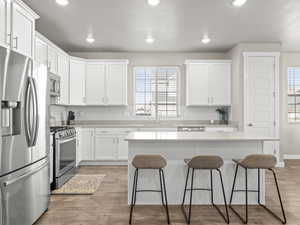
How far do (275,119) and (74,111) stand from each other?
4.76 m

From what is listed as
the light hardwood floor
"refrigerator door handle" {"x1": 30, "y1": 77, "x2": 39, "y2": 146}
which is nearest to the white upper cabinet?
"refrigerator door handle" {"x1": 30, "y1": 77, "x2": 39, "y2": 146}

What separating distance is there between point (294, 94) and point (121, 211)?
570cm

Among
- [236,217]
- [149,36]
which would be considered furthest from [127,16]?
[236,217]

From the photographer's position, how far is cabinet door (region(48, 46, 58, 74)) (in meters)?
4.50

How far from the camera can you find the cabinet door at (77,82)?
552 centimetres

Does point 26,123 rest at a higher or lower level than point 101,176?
higher

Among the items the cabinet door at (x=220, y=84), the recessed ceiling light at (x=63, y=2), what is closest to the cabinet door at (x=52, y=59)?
the recessed ceiling light at (x=63, y=2)

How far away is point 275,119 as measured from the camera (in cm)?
537

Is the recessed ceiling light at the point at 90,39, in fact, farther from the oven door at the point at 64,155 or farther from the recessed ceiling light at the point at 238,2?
the recessed ceiling light at the point at 238,2

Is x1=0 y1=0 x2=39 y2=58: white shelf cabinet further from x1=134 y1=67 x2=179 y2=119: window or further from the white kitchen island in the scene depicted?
x1=134 y1=67 x2=179 y2=119: window

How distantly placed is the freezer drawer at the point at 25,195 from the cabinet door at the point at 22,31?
1460 mm

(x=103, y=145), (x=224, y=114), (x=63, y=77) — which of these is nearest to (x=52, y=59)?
(x=63, y=77)

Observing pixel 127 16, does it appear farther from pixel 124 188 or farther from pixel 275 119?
pixel 275 119

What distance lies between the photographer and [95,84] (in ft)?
19.3
